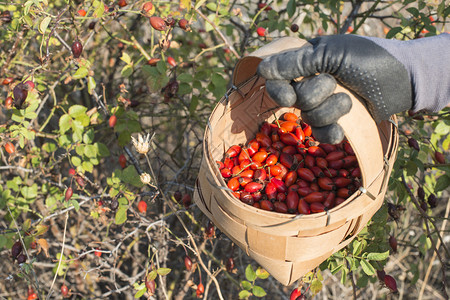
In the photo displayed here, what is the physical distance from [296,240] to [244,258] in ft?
4.78

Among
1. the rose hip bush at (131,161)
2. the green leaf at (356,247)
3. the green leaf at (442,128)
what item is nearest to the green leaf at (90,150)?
the rose hip bush at (131,161)

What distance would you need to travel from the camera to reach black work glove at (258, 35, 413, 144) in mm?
1024

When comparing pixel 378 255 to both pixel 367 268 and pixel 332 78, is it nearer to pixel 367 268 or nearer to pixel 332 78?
pixel 367 268

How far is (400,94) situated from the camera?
1.11 meters

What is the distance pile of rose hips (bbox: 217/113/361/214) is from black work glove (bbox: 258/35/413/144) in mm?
300

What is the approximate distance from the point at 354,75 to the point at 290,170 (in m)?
0.55

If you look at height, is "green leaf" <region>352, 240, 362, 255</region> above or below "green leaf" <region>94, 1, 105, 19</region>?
below

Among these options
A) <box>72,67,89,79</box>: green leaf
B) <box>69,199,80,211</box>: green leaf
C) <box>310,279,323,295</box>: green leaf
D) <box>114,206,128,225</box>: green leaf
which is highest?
<box>72,67,89,79</box>: green leaf

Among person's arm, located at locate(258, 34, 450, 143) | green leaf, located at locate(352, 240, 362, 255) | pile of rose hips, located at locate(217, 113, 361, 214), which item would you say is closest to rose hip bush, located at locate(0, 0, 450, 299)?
green leaf, located at locate(352, 240, 362, 255)

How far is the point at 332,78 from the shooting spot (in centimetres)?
104

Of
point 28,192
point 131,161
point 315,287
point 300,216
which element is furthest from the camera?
point 131,161

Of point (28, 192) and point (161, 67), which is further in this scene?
point (28, 192)

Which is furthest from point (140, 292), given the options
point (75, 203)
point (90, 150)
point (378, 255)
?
point (378, 255)

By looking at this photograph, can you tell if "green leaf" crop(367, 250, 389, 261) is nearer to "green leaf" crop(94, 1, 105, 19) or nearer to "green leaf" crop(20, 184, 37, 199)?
"green leaf" crop(94, 1, 105, 19)
